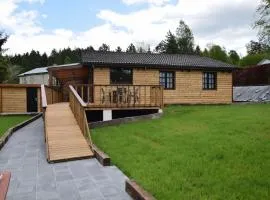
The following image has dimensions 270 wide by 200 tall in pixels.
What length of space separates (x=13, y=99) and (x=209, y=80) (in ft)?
39.9

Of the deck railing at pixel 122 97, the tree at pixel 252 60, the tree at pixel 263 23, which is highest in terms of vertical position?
the tree at pixel 252 60

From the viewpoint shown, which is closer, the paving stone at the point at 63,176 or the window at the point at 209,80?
the paving stone at the point at 63,176

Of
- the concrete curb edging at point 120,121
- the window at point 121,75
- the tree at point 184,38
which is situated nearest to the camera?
the concrete curb edging at point 120,121

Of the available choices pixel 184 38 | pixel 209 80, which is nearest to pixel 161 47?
pixel 184 38

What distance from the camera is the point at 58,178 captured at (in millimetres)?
6184

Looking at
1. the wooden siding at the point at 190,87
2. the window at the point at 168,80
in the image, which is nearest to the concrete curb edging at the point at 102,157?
the wooden siding at the point at 190,87

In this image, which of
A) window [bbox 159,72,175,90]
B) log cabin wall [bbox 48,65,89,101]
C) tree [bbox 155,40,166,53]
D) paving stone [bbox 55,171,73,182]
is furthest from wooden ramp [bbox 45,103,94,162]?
tree [bbox 155,40,166,53]

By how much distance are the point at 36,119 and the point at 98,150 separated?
34.9 feet

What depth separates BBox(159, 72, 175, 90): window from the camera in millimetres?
19266

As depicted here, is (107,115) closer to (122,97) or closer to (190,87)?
(122,97)

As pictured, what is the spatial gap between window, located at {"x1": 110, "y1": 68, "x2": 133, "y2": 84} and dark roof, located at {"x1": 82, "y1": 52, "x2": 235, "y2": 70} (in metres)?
0.49

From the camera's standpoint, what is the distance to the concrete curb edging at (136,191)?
455cm

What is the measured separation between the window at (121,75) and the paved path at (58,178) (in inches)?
373

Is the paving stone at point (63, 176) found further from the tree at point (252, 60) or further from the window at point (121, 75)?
the tree at point (252, 60)
